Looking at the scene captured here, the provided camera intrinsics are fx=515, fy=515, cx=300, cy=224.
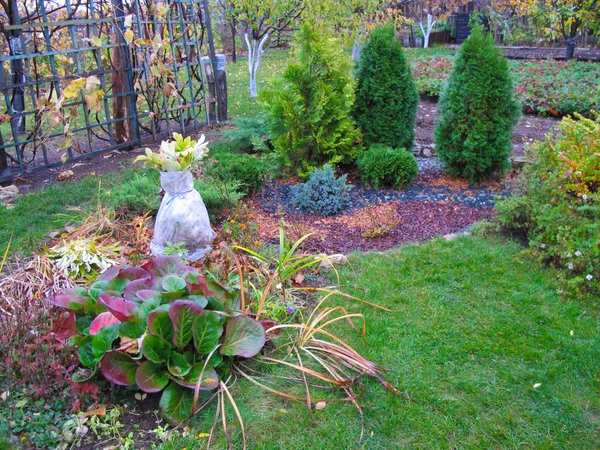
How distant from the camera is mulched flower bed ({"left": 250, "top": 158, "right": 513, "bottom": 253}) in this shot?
450 cm

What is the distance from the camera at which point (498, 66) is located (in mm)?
5297

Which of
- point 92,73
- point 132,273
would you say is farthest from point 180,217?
point 92,73

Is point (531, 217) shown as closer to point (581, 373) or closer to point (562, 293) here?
point (562, 293)

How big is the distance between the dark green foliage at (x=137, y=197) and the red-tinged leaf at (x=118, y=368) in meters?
2.12

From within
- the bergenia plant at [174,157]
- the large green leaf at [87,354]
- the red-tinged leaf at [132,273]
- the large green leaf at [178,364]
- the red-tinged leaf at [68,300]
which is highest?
the bergenia plant at [174,157]

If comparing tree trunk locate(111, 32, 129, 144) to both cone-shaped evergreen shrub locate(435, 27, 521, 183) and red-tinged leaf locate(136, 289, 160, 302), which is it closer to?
cone-shaped evergreen shrub locate(435, 27, 521, 183)

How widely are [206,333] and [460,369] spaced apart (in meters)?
1.42

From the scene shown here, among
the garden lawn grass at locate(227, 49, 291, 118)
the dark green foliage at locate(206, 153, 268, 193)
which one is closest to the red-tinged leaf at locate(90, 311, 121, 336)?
the dark green foliage at locate(206, 153, 268, 193)

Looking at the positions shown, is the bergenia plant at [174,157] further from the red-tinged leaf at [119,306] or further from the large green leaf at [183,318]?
the large green leaf at [183,318]

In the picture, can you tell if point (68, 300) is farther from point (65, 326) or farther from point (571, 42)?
point (571, 42)

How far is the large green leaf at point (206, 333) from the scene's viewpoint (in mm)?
2635

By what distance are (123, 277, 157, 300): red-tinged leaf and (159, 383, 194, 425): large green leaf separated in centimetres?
57

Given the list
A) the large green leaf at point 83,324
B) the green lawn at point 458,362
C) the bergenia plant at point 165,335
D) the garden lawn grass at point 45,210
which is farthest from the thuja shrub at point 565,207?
the garden lawn grass at point 45,210

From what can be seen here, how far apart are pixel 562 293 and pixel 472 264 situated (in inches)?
26.1
